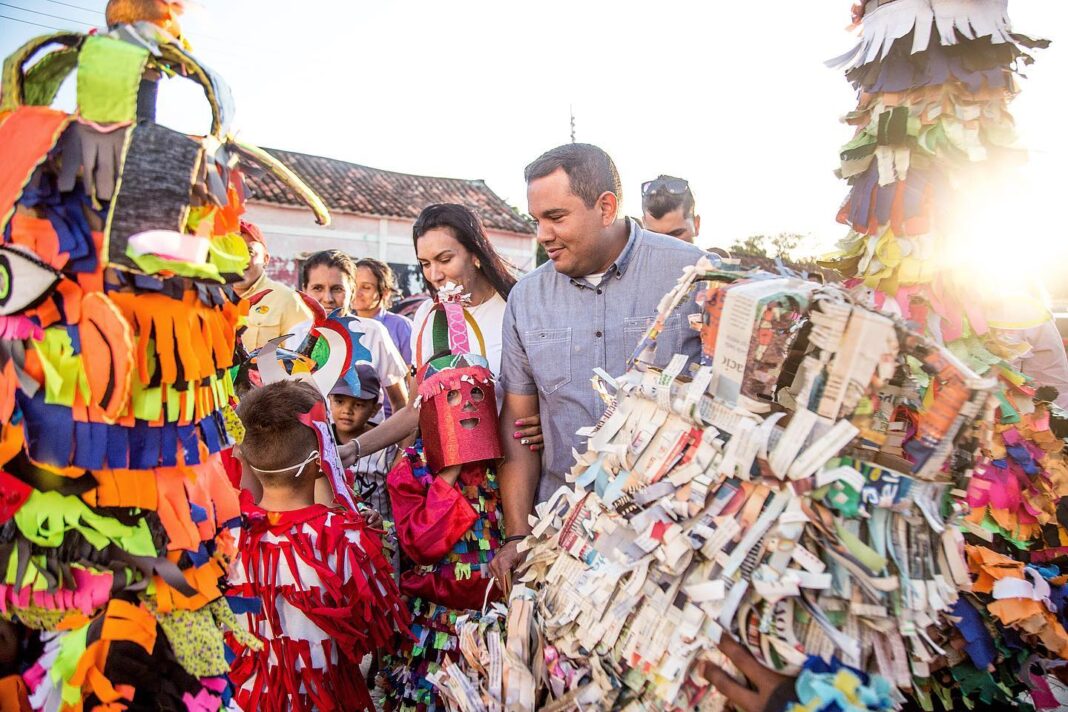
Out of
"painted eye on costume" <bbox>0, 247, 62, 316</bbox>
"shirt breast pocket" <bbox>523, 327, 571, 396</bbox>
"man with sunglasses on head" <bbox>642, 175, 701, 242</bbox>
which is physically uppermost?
"man with sunglasses on head" <bbox>642, 175, 701, 242</bbox>

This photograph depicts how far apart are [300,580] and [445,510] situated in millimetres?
468

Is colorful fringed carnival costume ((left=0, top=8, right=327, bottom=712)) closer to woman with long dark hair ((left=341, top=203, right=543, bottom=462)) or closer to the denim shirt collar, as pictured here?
the denim shirt collar

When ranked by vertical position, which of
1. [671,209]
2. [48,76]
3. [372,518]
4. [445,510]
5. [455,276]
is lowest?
[372,518]

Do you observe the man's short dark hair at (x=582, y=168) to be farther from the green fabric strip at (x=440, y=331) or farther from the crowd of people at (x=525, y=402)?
the green fabric strip at (x=440, y=331)

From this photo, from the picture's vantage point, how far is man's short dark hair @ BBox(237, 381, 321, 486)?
2180mm

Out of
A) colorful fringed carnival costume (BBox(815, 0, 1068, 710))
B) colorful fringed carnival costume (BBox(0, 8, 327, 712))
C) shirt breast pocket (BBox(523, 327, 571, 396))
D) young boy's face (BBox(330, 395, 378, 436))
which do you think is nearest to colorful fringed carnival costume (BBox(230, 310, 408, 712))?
colorful fringed carnival costume (BBox(0, 8, 327, 712))

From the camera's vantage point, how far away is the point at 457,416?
88.0 inches

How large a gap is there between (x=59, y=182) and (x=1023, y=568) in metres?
2.56

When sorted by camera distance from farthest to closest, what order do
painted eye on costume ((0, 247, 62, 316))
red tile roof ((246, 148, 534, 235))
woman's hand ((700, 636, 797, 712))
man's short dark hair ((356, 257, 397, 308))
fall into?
red tile roof ((246, 148, 534, 235)) → man's short dark hair ((356, 257, 397, 308)) → painted eye on costume ((0, 247, 62, 316)) → woman's hand ((700, 636, 797, 712))

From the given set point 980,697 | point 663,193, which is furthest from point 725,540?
point 663,193

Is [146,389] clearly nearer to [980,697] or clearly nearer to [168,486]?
[168,486]

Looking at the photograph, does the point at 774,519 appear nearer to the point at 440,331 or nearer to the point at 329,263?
the point at 440,331

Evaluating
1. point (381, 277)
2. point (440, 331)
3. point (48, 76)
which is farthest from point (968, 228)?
point (381, 277)

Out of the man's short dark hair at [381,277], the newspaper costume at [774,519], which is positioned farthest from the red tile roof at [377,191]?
the newspaper costume at [774,519]
